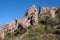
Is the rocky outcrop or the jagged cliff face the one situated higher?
the rocky outcrop

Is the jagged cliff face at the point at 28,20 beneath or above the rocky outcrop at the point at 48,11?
beneath

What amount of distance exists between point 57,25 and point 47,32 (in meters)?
12.0

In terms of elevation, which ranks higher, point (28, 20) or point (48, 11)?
point (48, 11)

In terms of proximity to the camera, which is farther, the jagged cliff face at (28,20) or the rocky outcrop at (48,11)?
the rocky outcrop at (48,11)

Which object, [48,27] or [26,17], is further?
[26,17]

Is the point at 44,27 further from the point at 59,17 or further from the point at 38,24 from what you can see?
the point at 59,17

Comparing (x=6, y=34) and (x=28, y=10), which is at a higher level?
(x=28, y=10)

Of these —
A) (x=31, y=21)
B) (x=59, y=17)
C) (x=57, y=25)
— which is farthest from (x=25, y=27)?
(x=59, y=17)

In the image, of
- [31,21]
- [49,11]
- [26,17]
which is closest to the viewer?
[31,21]

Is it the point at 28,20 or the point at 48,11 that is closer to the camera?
the point at 28,20

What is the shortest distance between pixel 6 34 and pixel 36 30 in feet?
57.0

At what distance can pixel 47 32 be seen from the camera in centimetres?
12950

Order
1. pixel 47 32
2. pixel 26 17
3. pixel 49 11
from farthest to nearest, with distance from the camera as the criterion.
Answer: pixel 49 11
pixel 26 17
pixel 47 32

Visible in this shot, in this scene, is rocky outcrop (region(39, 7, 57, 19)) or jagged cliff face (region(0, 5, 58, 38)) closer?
jagged cliff face (region(0, 5, 58, 38))
